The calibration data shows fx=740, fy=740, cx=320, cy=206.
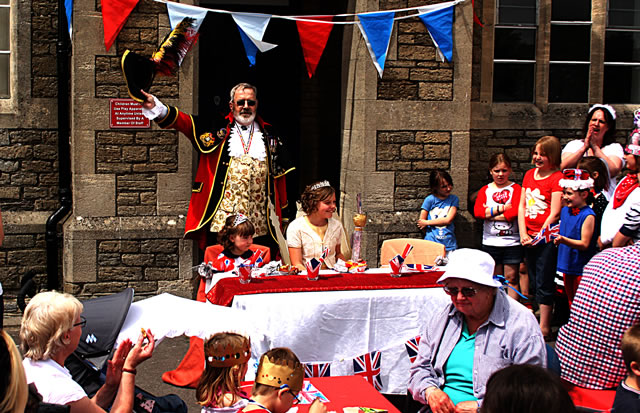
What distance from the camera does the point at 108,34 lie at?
6.93 m

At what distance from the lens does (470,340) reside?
354 cm

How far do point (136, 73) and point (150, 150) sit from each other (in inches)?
48.4

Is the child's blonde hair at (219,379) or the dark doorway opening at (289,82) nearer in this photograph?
the child's blonde hair at (219,379)

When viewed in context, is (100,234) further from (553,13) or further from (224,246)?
(553,13)

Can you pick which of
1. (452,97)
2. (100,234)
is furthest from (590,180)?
(100,234)

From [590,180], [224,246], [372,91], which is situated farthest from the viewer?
[372,91]

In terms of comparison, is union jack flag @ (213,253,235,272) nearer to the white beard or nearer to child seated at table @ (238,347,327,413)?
the white beard

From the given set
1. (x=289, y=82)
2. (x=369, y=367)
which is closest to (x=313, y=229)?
(x=369, y=367)

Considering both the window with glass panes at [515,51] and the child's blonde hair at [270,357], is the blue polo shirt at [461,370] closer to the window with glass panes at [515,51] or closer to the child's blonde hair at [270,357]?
the child's blonde hair at [270,357]

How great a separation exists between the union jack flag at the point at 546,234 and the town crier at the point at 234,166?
221cm

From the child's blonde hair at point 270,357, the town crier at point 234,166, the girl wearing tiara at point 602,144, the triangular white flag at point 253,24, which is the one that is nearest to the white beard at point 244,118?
the town crier at point 234,166

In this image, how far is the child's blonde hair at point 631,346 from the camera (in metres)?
3.03

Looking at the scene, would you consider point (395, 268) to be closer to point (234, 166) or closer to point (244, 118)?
point (234, 166)

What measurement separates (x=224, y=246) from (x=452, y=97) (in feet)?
10.9
